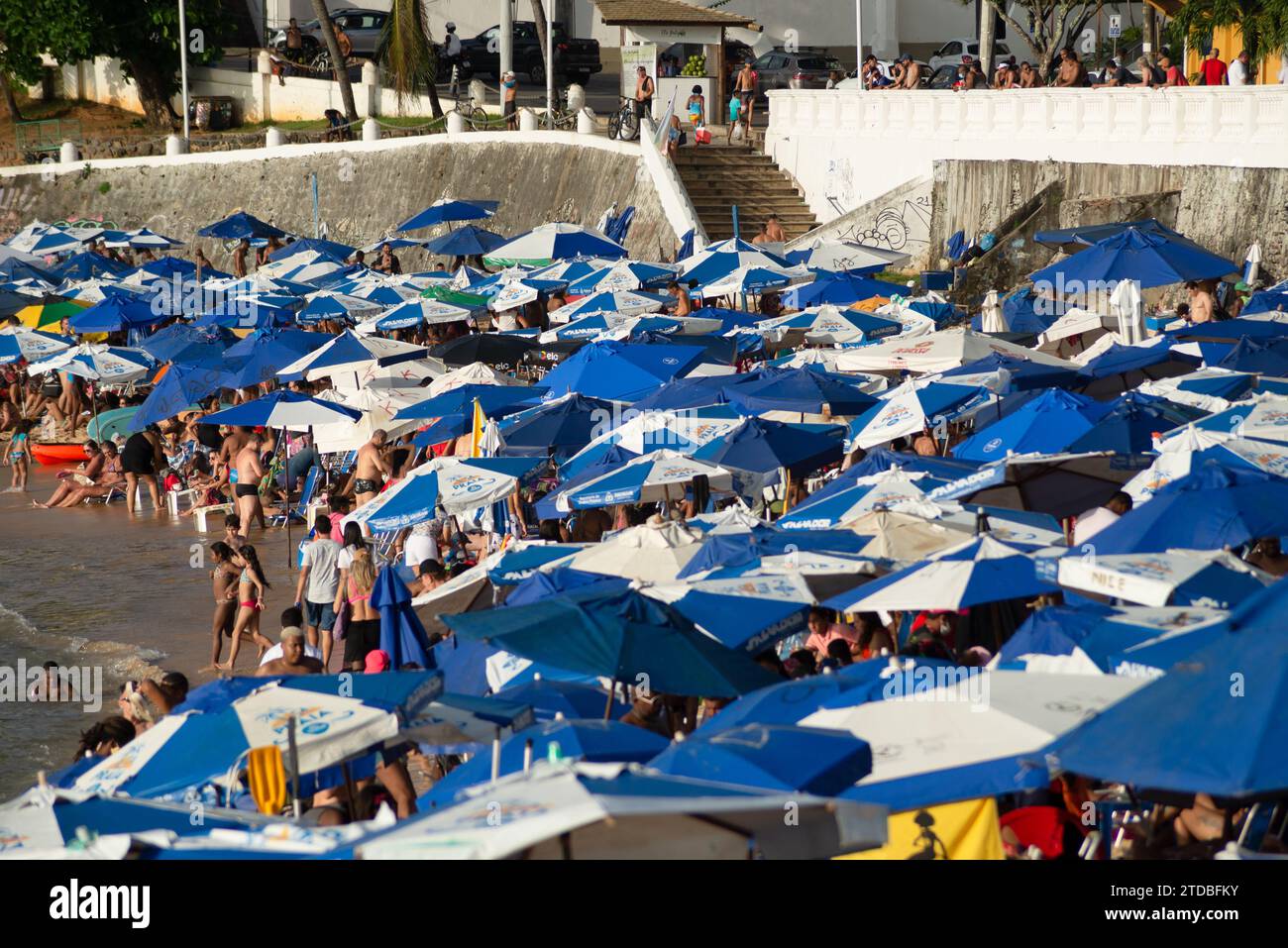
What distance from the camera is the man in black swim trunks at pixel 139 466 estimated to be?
21.6 meters

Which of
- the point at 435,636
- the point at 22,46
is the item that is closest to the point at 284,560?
the point at 435,636

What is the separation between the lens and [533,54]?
152 ft

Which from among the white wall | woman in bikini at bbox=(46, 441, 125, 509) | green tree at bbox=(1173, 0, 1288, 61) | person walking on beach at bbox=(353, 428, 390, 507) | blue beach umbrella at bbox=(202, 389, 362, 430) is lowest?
woman in bikini at bbox=(46, 441, 125, 509)

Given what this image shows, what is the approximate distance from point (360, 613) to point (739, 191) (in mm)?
Result: 19787

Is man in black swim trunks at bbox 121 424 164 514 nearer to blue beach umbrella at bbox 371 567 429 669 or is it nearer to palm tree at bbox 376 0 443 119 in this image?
blue beach umbrella at bbox 371 567 429 669

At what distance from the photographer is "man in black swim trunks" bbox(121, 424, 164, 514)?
21.6 m

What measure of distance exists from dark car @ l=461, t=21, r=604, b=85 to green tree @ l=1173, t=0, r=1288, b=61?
841 inches

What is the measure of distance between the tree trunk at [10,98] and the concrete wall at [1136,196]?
3176cm

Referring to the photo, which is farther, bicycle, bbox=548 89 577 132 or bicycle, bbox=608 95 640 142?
bicycle, bbox=548 89 577 132

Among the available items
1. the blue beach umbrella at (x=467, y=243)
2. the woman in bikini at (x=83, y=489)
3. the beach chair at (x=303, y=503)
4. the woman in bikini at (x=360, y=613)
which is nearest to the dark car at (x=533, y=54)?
the blue beach umbrella at (x=467, y=243)

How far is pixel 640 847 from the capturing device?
229 inches

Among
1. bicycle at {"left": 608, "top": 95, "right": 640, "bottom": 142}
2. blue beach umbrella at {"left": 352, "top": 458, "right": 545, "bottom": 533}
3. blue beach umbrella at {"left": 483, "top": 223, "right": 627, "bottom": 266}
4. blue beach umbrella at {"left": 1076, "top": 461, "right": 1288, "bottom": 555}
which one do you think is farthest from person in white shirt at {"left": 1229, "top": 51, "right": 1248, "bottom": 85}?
blue beach umbrella at {"left": 1076, "top": 461, "right": 1288, "bottom": 555}

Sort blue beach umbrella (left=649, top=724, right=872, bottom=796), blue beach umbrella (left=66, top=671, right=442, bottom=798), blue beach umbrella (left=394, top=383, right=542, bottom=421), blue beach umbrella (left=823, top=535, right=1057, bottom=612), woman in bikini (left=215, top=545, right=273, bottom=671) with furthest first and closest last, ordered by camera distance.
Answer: blue beach umbrella (left=394, top=383, right=542, bottom=421) < woman in bikini (left=215, top=545, right=273, bottom=671) < blue beach umbrella (left=823, top=535, right=1057, bottom=612) < blue beach umbrella (left=66, top=671, right=442, bottom=798) < blue beach umbrella (left=649, top=724, right=872, bottom=796)

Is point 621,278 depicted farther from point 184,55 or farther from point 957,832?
point 184,55
